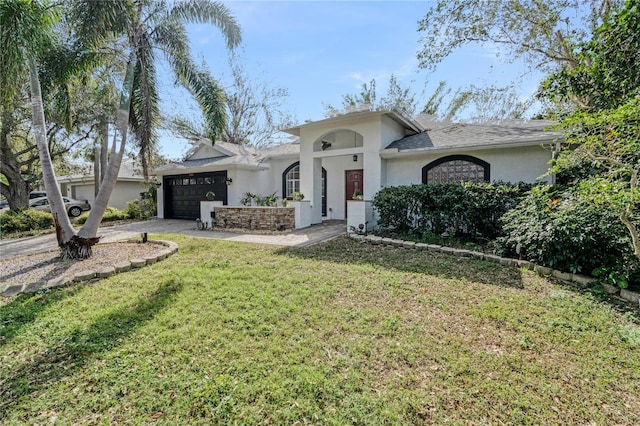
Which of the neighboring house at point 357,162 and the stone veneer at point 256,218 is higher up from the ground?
the neighboring house at point 357,162

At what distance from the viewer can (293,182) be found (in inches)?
589

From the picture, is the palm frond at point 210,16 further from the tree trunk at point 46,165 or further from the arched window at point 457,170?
the arched window at point 457,170

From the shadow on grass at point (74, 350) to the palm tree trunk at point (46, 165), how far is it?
395 cm

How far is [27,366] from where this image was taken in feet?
10.4

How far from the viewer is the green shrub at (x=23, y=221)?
12328 millimetres

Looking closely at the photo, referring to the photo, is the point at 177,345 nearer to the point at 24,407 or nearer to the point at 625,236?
the point at 24,407

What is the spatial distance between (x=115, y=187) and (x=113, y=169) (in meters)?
18.4

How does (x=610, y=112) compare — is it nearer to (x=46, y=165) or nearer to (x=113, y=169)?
(x=113, y=169)

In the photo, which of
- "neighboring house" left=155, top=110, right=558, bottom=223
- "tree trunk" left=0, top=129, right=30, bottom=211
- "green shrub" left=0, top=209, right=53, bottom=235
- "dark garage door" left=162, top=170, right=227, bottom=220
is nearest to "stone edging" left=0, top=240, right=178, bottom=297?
"neighboring house" left=155, top=110, right=558, bottom=223

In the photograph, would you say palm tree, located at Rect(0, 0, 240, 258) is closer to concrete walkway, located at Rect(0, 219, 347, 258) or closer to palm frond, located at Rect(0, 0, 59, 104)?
palm frond, located at Rect(0, 0, 59, 104)

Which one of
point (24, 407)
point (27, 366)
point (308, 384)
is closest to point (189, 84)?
point (27, 366)

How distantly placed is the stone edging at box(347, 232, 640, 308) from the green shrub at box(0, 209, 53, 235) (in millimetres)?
14189

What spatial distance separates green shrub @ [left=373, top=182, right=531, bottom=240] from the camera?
767 cm

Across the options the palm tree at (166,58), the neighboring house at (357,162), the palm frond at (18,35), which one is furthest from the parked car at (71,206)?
the palm frond at (18,35)
